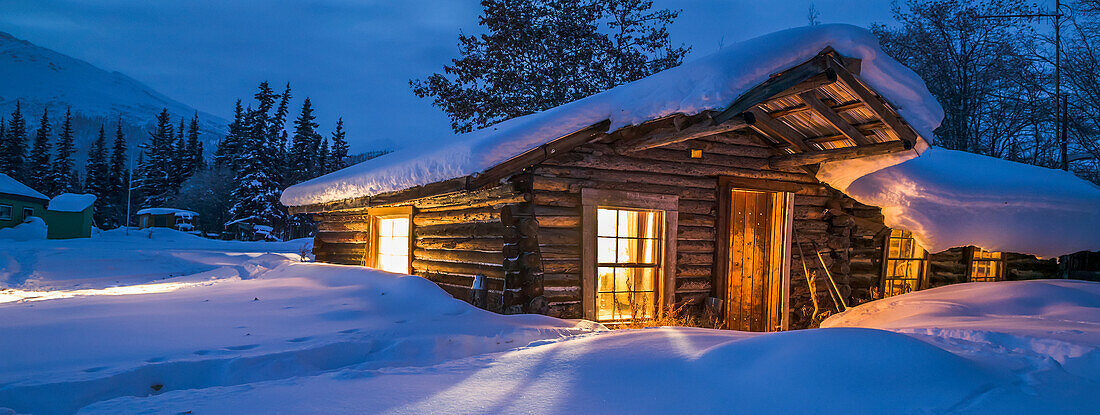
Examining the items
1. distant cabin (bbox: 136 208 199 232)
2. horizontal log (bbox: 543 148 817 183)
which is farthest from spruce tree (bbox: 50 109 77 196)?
horizontal log (bbox: 543 148 817 183)

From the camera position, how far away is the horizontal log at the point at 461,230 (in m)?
7.59

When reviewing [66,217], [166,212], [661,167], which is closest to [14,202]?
[66,217]

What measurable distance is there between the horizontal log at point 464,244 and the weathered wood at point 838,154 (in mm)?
4716

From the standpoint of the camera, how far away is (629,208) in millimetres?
8016

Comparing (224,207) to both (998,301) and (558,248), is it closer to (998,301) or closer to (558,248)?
(558,248)

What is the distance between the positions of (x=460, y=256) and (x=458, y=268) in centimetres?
19

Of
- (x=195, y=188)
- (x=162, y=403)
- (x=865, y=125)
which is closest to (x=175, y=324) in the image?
(x=162, y=403)

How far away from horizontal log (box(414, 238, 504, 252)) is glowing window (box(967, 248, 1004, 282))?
10075mm

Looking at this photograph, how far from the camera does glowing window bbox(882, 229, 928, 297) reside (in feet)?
35.6

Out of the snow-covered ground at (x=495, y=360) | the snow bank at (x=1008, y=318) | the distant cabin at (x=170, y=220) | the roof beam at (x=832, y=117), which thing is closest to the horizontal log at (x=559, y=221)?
the snow-covered ground at (x=495, y=360)

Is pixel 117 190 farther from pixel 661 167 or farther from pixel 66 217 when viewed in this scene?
pixel 661 167

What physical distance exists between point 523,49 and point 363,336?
653 inches

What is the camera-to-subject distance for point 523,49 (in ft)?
67.9

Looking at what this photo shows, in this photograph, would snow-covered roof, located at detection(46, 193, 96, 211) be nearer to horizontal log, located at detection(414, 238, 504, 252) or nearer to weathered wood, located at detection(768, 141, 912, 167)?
horizontal log, located at detection(414, 238, 504, 252)
